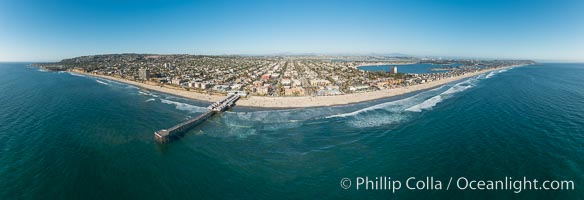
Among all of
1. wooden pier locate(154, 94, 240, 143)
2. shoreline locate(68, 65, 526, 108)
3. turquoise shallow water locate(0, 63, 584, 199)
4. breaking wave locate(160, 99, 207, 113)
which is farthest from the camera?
shoreline locate(68, 65, 526, 108)

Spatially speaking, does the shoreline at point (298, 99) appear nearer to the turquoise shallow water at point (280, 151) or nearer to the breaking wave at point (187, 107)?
the turquoise shallow water at point (280, 151)

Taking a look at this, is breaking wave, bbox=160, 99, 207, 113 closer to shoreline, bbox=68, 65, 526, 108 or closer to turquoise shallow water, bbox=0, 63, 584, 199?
turquoise shallow water, bbox=0, 63, 584, 199

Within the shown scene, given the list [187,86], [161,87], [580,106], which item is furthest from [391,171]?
[161,87]

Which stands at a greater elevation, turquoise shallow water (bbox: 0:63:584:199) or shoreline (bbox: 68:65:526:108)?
shoreline (bbox: 68:65:526:108)

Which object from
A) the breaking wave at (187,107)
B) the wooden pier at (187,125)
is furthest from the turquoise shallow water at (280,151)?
the wooden pier at (187,125)

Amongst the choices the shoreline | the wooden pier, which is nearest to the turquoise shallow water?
the wooden pier

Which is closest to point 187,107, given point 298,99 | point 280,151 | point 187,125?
point 187,125

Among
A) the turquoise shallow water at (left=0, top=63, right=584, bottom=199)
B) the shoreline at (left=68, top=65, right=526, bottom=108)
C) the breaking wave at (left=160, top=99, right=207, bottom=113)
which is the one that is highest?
the shoreline at (left=68, top=65, right=526, bottom=108)

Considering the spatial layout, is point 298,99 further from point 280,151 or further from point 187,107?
point 280,151
